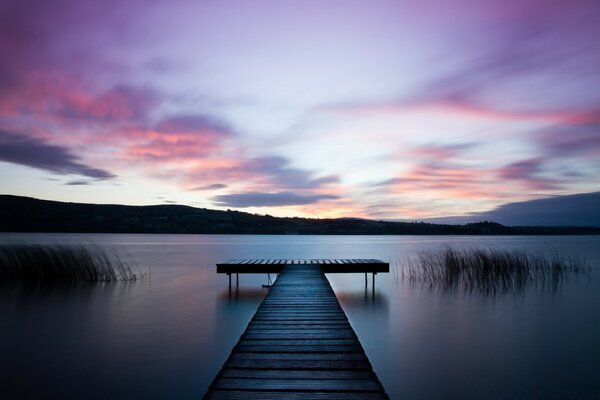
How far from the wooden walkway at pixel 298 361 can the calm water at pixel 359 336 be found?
1.64 meters

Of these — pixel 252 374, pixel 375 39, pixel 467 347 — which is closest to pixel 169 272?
pixel 375 39

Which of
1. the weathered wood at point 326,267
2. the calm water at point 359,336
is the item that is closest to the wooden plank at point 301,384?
the calm water at point 359,336

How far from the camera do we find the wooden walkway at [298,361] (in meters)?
3.27

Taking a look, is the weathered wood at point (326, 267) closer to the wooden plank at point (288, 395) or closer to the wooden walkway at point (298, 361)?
the wooden walkway at point (298, 361)

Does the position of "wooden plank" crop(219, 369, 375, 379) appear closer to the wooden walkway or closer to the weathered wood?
the wooden walkway

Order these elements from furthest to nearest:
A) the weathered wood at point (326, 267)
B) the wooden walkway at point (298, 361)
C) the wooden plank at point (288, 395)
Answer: the weathered wood at point (326, 267)
the wooden walkway at point (298, 361)
the wooden plank at point (288, 395)

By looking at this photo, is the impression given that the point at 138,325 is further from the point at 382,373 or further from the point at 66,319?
the point at 382,373

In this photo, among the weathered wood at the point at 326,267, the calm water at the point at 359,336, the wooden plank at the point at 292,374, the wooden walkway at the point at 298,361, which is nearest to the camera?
the wooden walkway at the point at 298,361

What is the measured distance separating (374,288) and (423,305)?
12.7ft

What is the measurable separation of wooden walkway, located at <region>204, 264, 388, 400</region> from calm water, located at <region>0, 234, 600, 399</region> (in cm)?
164

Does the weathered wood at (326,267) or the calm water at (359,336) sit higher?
the weathered wood at (326,267)

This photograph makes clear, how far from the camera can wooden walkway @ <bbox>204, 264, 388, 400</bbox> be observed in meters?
3.27

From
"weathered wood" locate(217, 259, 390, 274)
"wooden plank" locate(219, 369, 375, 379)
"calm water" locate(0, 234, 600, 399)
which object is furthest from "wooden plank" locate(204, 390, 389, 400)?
"weathered wood" locate(217, 259, 390, 274)

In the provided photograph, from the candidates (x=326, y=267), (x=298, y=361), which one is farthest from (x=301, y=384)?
(x=326, y=267)
